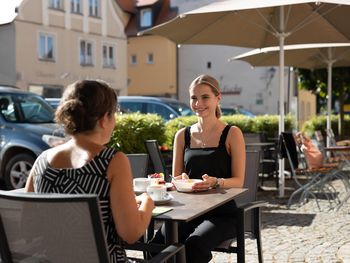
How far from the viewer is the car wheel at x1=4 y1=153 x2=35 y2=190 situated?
958cm

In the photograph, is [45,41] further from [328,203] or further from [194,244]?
[194,244]

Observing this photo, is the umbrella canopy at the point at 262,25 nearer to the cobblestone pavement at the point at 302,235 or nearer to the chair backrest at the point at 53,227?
the cobblestone pavement at the point at 302,235

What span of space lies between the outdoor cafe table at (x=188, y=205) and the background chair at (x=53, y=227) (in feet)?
2.01

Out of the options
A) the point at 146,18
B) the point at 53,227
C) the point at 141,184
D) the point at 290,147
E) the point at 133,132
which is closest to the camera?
the point at 53,227

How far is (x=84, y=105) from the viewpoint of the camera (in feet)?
8.07

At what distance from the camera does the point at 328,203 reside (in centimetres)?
823

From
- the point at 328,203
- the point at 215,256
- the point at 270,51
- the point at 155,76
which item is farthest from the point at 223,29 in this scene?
the point at 155,76

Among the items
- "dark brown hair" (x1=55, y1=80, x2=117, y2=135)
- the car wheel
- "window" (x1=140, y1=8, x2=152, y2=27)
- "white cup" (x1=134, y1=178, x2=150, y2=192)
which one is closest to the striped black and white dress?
"dark brown hair" (x1=55, y1=80, x2=117, y2=135)

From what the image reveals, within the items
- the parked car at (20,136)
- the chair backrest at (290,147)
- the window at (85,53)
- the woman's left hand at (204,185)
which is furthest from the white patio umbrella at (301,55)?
the window at (85,53)

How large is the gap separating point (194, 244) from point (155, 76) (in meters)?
37.0

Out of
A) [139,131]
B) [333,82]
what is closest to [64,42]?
[333,82]

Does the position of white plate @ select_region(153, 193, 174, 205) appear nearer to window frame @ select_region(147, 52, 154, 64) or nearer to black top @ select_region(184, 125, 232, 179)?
black top @ select_region(184, 125, 232, 179)

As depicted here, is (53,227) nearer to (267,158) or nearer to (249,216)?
(249,216)

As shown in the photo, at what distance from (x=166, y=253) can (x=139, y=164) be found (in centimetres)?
180
